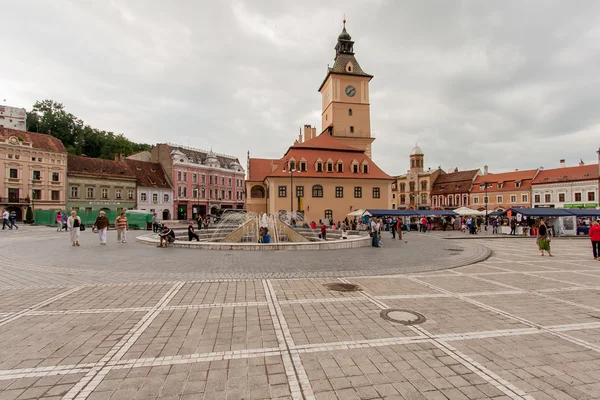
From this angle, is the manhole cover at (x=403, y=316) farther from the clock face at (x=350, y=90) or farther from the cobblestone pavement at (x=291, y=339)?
the clock face at (x=350, y=90)

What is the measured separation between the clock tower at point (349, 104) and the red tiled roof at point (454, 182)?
3497 cm

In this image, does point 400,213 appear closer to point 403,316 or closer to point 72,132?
point 403,316

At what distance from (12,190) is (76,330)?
58039mm

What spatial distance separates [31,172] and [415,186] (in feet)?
283

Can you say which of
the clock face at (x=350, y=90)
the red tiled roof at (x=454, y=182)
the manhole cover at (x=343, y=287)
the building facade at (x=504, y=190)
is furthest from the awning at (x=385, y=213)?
the red tiled roof at (x=454, y=182)

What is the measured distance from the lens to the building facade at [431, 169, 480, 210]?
73.4 metres

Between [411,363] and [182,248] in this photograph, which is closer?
[411,363]

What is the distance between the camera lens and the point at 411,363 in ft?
13.0

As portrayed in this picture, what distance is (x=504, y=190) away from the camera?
220 ft

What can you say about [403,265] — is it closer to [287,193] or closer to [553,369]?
[553,369]

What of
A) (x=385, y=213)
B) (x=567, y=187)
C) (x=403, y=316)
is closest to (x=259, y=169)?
(x=385, y=213)

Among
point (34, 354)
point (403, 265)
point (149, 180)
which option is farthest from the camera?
point (149, 180)

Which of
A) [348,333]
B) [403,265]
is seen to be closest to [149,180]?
[403,265]

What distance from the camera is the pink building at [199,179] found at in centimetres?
6084
